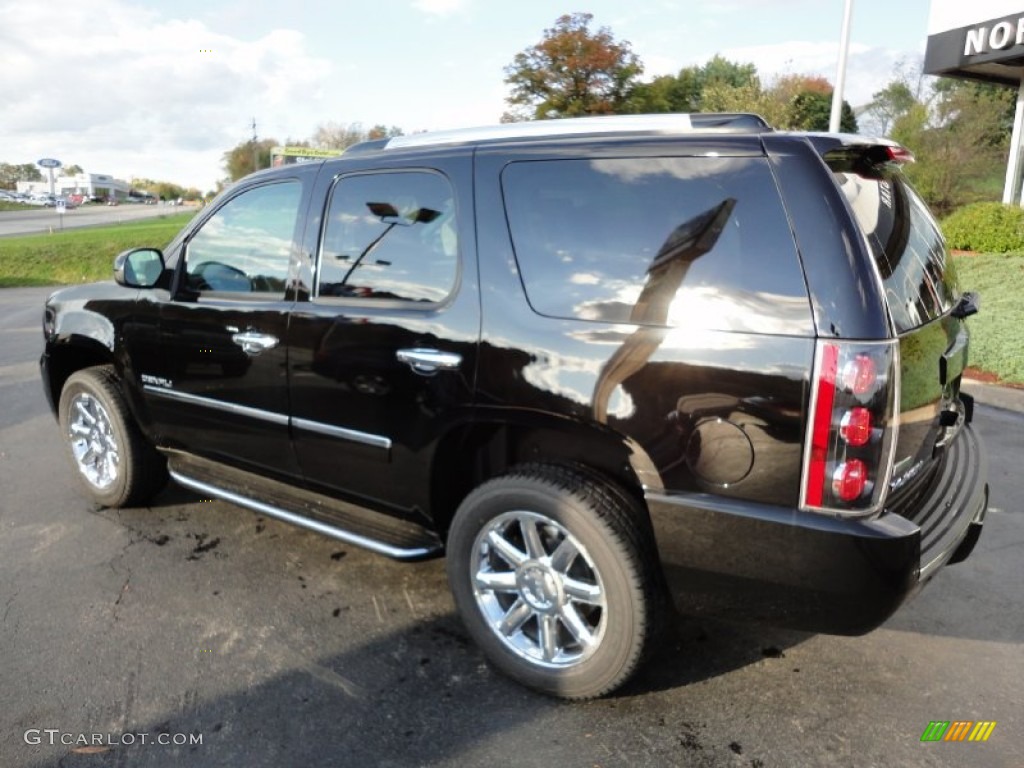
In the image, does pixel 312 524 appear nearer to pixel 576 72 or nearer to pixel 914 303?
pixel 914 303

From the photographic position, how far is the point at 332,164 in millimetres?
3365

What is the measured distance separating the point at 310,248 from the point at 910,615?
9.81 feet

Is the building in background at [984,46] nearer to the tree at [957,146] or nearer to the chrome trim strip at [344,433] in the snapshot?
the tree at [957,146]

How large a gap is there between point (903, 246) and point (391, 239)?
72.8 inches

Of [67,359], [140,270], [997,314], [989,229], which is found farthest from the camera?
[989,229]

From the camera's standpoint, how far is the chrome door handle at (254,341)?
336 centimetres

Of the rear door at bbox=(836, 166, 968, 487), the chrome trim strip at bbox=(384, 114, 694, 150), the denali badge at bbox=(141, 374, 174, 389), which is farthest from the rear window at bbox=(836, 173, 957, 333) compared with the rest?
the denali badge at bbox=(141, 374, 174, 389)

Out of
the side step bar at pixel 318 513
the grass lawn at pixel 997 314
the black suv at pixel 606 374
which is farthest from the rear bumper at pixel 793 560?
the grass lawn at pixel 997 314

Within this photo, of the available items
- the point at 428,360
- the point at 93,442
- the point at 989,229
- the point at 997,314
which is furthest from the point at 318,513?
the point at 989,229

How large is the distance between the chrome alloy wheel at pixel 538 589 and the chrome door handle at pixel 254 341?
1.29 m

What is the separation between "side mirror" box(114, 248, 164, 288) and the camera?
3.88 metres

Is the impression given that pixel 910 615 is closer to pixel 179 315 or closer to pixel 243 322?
pixel 243 322

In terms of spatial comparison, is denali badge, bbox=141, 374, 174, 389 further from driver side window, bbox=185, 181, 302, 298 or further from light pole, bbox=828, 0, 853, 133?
light pole, bbox=828, 0, 853, 133

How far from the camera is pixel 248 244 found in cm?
367
